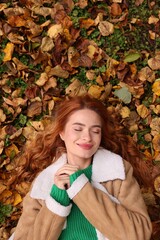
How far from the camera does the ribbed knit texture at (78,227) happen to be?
255 centimetres

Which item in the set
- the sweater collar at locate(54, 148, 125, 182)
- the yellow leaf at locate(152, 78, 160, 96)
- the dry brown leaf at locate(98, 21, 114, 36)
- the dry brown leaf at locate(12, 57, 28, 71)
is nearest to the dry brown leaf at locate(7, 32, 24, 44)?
the dry brown leaf at locate(12, 57, 28, 71)

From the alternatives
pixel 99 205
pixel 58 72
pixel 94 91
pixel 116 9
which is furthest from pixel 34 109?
pixel 99 205

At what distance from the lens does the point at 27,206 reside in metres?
2.65

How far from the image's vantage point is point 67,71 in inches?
128

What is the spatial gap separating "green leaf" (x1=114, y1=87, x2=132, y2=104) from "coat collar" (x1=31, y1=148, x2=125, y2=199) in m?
0.66

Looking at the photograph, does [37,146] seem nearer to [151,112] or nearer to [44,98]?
[44,98]

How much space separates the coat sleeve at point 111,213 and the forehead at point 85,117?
0.31m

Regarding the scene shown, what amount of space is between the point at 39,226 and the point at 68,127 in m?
0.55

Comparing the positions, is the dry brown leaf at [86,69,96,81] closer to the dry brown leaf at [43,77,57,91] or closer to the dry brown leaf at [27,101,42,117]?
the dry brown leaf at [43,77,57,91]

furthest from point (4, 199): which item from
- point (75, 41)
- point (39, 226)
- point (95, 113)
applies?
point (75, 41)

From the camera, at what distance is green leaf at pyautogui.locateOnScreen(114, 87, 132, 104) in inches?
127

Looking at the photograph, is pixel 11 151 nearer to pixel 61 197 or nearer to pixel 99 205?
pixel 61 197

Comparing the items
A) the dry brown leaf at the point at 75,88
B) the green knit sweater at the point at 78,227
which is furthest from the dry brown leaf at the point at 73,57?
the green knit sweater at the point at 78,227

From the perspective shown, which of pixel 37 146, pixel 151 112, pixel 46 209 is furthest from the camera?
pixel 151 112
